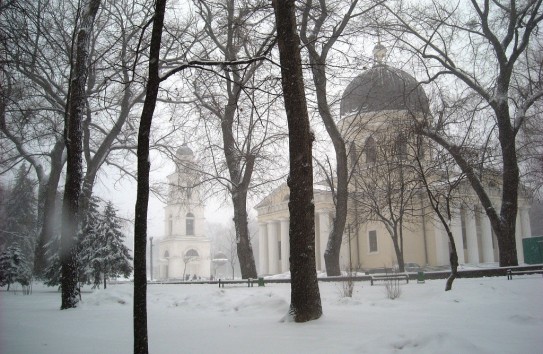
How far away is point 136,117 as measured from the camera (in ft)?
82.6

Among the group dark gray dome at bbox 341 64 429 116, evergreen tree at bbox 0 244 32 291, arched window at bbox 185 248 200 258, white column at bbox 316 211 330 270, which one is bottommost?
arched window at bbox 185 248 200 258

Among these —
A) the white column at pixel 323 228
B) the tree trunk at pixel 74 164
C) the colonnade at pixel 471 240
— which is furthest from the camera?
the white column at pixel 323 228

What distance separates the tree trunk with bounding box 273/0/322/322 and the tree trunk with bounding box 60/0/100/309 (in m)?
6.31

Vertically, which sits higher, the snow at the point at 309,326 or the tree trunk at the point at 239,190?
the tree trunk at the point at 239,190

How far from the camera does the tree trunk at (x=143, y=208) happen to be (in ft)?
16.9

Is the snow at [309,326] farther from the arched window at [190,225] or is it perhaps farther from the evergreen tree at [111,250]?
the arched window at [190,225]

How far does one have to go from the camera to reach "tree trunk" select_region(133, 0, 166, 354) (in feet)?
16.9

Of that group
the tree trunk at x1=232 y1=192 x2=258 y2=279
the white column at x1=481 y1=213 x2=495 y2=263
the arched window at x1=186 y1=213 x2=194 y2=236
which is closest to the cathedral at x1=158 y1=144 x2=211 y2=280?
the arched window at x1=186 y1=213 x2=194 y2=236

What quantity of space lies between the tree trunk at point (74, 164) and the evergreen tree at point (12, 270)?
8659 millimetres

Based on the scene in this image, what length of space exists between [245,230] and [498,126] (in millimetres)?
11348

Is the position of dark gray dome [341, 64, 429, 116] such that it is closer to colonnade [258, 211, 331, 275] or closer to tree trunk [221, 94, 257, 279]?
tree trunk [221, 94, 257, 279]

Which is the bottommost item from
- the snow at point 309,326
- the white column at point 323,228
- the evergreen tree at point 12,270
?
the snow at point 309,326

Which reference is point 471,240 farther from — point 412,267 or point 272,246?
point 272,246

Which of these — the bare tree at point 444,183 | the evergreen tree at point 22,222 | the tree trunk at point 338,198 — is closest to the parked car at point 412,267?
the bare tree at point 444,183
